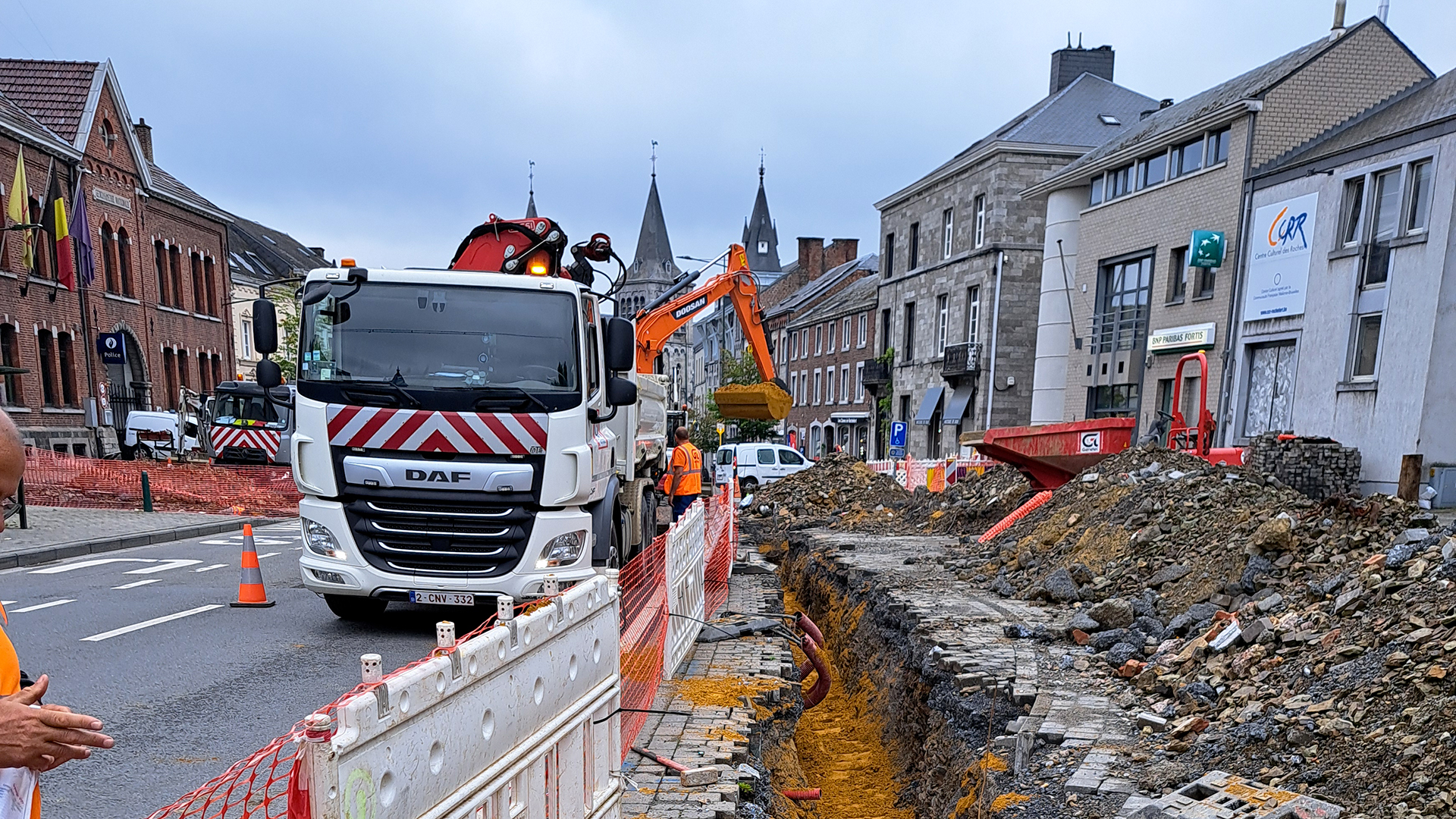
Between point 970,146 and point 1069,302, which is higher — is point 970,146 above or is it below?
above

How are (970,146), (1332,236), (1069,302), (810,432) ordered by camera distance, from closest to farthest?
1. (1332,236)
2. (1069,302)
3. (970,146)
4. (810,432)

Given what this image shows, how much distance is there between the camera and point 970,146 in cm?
3469

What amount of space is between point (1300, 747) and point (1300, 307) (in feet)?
57.4

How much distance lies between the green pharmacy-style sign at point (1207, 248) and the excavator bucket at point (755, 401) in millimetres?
12579

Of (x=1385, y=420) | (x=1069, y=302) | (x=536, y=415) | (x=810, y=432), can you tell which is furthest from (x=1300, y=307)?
(x=810, y=432)

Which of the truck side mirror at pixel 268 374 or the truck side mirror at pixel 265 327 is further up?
the truck side mirror at pixel 265 327

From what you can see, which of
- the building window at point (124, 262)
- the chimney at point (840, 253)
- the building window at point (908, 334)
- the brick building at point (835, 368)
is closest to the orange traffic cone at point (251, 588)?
the building window at point (124, 262)

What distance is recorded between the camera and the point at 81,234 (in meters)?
23.8

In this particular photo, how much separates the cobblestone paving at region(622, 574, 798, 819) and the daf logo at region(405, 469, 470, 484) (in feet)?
6.97

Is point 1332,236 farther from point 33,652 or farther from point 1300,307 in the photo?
point 33,652

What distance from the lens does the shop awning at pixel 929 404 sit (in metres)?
34.3

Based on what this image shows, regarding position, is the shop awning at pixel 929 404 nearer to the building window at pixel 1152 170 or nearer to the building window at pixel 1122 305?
the building window at pixel 1122 305

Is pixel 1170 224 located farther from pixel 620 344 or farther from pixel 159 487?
pixel 159 487

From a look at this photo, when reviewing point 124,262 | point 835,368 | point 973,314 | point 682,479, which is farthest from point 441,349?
point 835,368
